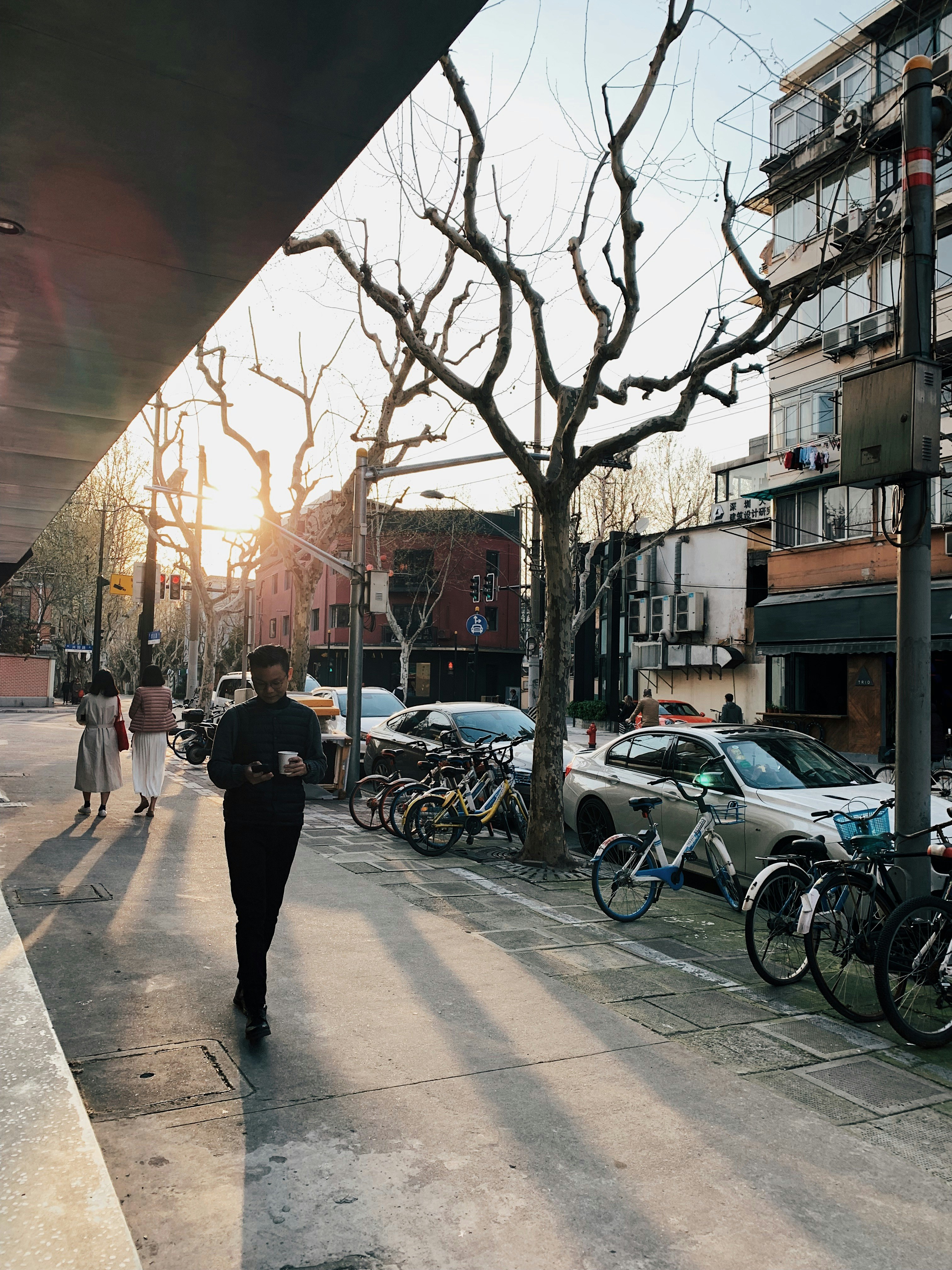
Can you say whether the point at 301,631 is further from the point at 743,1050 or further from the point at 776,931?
the point at 743,1050

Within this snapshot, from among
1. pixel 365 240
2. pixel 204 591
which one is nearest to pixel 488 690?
pixel 204 591

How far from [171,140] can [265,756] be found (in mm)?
3036

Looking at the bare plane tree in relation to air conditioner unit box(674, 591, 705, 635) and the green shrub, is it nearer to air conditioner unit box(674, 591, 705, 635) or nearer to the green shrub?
air conditioner unit box(674, 591, 705, 635)

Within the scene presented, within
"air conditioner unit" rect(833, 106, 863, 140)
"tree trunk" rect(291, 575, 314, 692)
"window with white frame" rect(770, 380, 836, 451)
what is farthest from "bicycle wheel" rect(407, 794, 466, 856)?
"air conditioner unit" rect(833, 106, 863, 140)

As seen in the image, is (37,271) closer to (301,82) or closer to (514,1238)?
(301,82)

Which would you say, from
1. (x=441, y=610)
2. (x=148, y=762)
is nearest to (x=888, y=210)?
(x=148, y=762)

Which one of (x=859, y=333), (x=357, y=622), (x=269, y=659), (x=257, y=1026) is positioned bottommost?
(x=257, y=1026)

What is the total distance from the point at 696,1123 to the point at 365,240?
12499 mm

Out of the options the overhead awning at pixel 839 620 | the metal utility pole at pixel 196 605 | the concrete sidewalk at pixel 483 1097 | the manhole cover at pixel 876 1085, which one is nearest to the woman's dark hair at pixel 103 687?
the concrete sidewalk at pixel 483 1097

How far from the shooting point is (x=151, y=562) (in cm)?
2772

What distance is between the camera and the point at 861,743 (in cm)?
2686

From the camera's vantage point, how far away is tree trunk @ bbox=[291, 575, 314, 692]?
23406 mm

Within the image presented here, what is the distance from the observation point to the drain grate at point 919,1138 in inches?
159

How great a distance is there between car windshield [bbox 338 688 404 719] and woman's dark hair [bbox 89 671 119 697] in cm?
774
